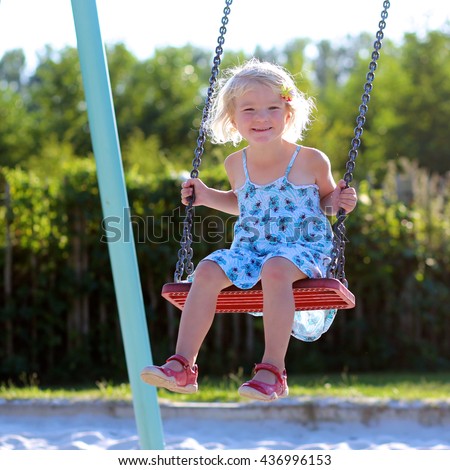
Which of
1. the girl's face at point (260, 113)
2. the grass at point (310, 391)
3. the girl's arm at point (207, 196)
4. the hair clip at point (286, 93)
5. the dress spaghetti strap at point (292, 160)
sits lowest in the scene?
the grass at point (310, 391)

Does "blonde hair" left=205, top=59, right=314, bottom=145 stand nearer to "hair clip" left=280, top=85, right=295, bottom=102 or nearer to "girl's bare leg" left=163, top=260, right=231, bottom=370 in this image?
"hair clip" left=280, top=85, right=295, bottom=102

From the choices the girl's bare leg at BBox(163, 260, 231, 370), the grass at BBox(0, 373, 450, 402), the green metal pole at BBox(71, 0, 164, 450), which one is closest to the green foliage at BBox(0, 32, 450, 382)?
the grass at BBox(0, 373, 450, 402)

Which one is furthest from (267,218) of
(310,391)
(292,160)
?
(310,391)

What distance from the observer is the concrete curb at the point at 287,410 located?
5.55 m

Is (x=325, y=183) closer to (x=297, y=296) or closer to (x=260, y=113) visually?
(x=260, y=113)

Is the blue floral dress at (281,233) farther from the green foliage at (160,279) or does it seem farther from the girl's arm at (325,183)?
the green foliage at (160,279)

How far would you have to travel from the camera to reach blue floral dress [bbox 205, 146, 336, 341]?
3.30 meters

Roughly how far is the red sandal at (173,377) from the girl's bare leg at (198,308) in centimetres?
4

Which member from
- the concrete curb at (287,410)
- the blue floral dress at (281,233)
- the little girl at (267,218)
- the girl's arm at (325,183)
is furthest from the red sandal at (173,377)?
the concrete curb at (287,410)

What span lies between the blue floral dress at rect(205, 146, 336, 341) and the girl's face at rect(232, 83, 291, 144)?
0.20m
